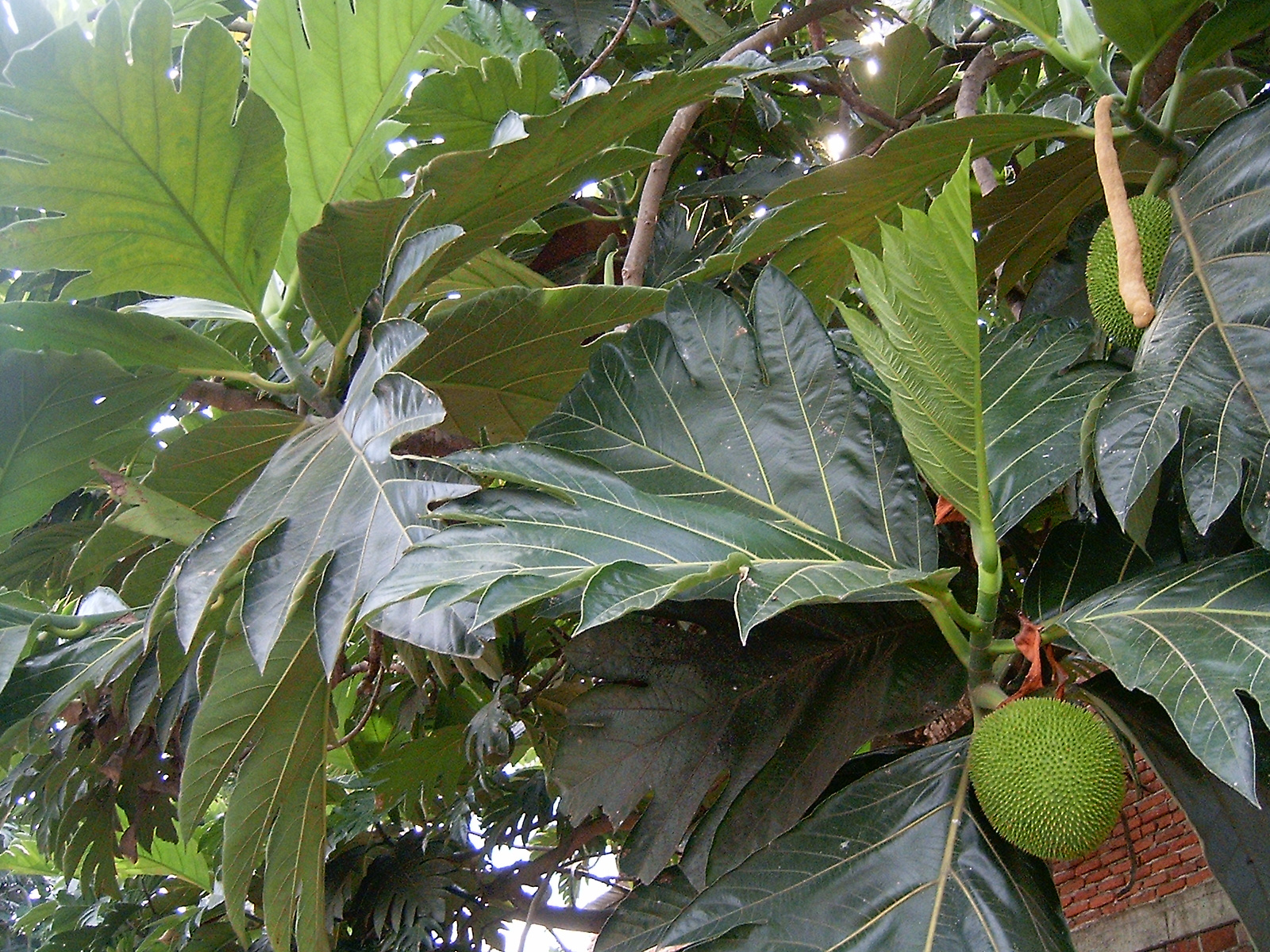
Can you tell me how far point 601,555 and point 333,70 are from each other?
0.61 meters

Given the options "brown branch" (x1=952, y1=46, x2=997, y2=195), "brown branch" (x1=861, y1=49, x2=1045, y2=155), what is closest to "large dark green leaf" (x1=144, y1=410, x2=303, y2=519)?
"brown branch" (x1=952, y1=46, x2=997, y2=195)

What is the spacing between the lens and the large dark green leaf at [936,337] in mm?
590

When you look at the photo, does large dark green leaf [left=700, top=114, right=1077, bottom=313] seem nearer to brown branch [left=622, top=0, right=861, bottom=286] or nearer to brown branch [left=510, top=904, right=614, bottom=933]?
brown branch [left=622, top=0, right=861, bottom=286]

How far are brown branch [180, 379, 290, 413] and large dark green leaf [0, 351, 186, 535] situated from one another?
0.07 m

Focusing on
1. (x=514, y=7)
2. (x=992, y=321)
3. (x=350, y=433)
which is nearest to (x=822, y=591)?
(x=350, y=433)

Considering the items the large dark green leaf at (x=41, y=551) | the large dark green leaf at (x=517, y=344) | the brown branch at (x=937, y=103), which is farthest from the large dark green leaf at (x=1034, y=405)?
the large dark green leaf at (x=41, y=551)

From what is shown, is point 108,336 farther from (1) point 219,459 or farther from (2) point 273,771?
(2) point 273,771

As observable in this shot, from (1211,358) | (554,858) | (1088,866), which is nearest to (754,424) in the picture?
(1211,358)

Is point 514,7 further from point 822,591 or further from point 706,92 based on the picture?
point 822,591

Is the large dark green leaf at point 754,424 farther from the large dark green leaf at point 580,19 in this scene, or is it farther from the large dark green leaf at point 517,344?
the large dark green leaf at point 580,19

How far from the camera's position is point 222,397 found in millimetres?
1054

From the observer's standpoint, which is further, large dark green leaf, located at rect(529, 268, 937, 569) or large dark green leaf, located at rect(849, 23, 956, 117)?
large dark green leaf, located at rect(849, 23, 956, 117)

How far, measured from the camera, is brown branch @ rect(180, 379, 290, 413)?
3.39ft

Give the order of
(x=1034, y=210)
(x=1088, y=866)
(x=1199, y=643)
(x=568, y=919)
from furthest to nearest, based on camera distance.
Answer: (x=1088, y=866) → (x=568, y=919) → (x=1034, y=210) → (x=1199, y=643)
